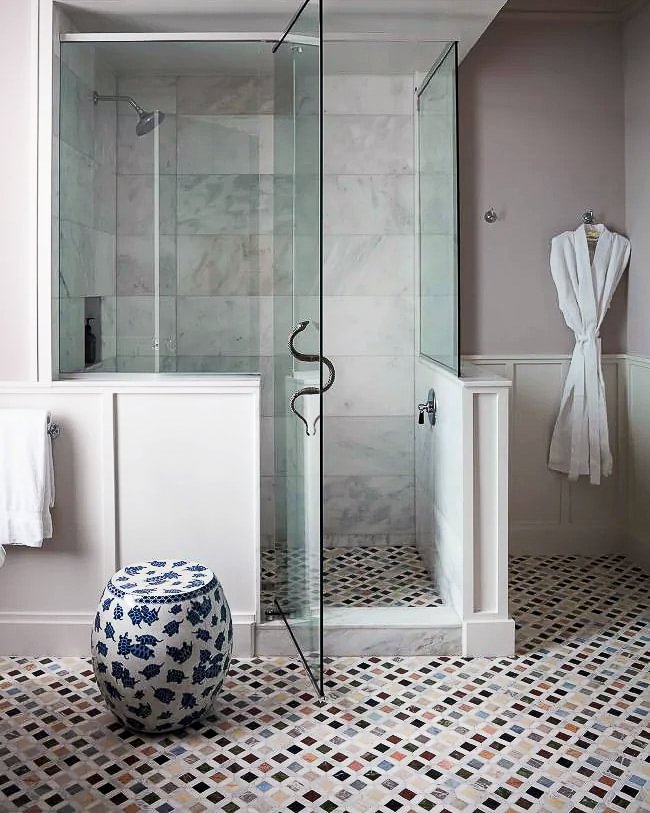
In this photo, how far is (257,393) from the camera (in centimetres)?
317

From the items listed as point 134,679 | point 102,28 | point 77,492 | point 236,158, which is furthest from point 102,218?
point 134,679

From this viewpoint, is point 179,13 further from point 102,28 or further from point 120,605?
point 120,605

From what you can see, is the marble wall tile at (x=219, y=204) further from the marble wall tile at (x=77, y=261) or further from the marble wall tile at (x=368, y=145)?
the marble wall tile at (x=368, y=145)

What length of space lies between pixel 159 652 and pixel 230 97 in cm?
193

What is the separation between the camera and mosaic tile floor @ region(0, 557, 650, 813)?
7.65 feet

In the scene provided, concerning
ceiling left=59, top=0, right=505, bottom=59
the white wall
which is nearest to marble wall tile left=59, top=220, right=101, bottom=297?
the white wall

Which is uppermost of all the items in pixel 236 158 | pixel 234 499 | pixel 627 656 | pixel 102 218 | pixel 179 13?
pixel 179 13

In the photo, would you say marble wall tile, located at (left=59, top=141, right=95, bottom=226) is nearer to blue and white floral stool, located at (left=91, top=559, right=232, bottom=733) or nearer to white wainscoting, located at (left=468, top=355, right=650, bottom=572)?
blue and white floral stool, located at (left=91, top=559, right=232, bottom=733)

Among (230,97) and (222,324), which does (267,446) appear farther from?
(230,97)

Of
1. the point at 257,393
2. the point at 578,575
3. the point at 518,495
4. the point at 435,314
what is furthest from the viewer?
the point at 518,495

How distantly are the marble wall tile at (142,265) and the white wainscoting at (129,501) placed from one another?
362 millimetres

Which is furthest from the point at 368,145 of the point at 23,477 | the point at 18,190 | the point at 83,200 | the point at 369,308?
the point at 23,477

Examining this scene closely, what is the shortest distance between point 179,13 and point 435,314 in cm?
150

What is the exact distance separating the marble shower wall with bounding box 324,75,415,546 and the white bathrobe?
712 millimetres
